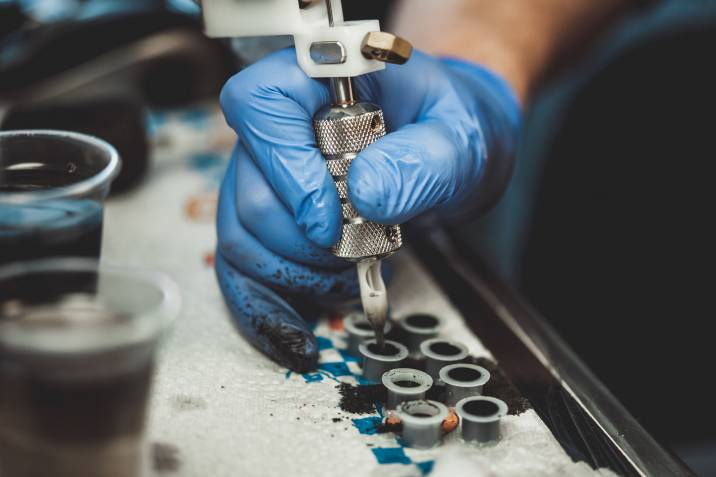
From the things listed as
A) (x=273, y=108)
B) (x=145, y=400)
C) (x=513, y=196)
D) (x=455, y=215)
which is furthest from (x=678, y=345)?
(x=145, y=400)

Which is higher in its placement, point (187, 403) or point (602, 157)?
point (602, 157)

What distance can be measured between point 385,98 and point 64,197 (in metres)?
0.37

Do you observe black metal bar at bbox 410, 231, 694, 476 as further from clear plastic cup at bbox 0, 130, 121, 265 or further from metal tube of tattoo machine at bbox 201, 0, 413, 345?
clear plastic cup at bbox 0, 130, 121, 265

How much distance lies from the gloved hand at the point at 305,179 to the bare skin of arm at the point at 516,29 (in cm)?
38

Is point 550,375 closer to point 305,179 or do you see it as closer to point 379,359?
point 379,359

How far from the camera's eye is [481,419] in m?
0.59

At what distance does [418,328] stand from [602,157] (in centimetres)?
94

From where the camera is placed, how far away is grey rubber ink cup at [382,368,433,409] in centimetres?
62

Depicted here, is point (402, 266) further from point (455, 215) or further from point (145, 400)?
point (145, 400)

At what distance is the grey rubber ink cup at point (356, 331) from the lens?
72 cm

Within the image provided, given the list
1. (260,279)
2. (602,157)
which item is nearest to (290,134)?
(260,279)

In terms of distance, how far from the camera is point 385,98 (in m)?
0.77

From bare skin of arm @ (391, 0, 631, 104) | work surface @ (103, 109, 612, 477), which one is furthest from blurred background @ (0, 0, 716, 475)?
work surface @ (103, 109, 612, 477)

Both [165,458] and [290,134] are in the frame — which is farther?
[290,134]
